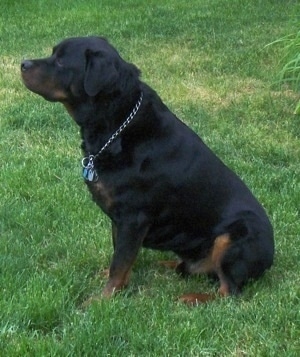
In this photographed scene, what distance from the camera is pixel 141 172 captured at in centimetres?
410

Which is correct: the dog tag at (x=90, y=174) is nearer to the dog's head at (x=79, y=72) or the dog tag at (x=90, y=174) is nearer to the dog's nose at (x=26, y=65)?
the dog's head at (x=79, y=72)

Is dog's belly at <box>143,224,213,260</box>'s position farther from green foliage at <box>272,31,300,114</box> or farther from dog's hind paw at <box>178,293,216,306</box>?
green foliage at <box>272,31,300,114</box>

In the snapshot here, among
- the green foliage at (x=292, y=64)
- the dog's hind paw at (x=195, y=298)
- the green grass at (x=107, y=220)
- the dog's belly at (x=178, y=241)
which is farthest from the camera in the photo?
the green foliage at (x=292, y=64)

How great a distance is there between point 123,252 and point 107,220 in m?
1.02

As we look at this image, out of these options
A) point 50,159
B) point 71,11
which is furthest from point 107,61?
point 71,11

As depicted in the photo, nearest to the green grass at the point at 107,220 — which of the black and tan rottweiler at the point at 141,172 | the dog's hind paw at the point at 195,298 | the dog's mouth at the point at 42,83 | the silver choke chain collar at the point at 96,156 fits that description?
the dog's hind paw at the point at 195,298

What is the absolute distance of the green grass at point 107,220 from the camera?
143 inches

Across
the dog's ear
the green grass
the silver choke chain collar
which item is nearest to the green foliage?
the green grass

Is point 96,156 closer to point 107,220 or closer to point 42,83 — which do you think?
point 42,83

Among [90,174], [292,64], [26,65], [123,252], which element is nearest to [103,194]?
[90,174]

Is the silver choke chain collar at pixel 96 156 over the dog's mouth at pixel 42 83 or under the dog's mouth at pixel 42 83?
under

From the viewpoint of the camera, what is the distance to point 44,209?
5.18m

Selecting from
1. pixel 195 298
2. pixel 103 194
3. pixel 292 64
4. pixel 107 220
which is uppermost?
pixel 103 194

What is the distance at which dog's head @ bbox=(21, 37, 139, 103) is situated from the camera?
13.0 ft
